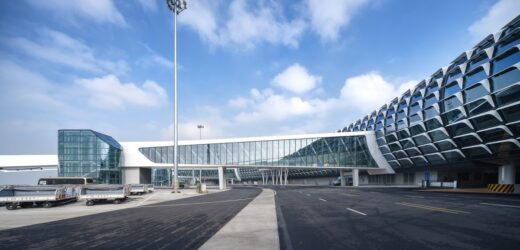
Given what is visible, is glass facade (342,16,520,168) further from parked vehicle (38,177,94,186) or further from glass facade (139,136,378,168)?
parked vehicle (38,177,94,186)

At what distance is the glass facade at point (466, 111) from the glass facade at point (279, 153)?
837cm

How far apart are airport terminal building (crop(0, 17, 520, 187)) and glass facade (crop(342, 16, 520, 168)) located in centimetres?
13

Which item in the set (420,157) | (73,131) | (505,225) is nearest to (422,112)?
(420,157)

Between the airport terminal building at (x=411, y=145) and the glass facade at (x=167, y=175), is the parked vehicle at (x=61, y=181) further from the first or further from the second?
the glass facade at (x=167, y=175)

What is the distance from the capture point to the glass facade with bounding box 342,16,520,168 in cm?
3744

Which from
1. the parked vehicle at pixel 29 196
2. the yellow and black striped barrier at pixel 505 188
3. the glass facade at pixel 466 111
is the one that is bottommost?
the yellow and black striped barrier at pixel 505 188

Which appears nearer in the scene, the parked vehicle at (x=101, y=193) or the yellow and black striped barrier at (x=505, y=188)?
the parked vehicle at (x=101, y=193)

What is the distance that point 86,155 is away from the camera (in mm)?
56531

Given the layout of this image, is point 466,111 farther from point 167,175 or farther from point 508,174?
point 167,175

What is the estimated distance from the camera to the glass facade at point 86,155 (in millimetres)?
55469

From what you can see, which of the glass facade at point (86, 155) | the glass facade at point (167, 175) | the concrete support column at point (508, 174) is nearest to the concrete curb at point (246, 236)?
the concrete support column at point (508, 174)

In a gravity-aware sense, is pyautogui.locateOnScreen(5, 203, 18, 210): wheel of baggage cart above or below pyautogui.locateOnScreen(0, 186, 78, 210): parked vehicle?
below

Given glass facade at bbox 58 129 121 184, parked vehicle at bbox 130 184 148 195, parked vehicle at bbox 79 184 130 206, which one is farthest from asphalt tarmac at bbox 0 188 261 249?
glass facade at bbox 58 129 121 184

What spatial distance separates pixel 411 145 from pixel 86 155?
6193cm
